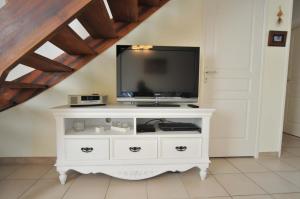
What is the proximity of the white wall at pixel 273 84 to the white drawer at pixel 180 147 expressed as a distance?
1.07 metres

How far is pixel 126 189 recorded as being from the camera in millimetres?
1485

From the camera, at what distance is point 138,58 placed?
1678 millimetres

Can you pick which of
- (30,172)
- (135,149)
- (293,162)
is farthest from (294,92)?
(30,172)

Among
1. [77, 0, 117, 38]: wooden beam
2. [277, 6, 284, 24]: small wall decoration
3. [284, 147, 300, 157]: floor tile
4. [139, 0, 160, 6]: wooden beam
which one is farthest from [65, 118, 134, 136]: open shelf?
[284, 147, 300, 157]: floor tile

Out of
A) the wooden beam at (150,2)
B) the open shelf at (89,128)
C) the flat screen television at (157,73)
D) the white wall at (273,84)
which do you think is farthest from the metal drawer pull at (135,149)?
the white wall at (273,84)

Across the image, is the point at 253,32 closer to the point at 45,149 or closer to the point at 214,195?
the point at 214,195

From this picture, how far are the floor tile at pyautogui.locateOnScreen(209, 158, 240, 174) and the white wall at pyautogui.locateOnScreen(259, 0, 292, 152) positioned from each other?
0.53 metres

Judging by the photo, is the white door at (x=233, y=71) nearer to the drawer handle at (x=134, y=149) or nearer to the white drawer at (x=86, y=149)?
the drawer handle at (x=134, y=149)

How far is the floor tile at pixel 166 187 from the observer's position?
4.63 ft

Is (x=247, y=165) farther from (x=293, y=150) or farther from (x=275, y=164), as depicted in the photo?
(x=293, y=150)

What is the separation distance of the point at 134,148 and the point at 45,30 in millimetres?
1074

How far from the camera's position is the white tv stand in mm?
1501

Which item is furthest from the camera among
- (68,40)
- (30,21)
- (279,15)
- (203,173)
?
(279,15)

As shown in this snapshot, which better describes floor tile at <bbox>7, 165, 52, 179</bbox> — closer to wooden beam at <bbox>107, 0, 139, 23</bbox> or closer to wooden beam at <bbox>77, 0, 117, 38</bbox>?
wooden beam at <bbox>77, 0, 117, 38</bbox>
